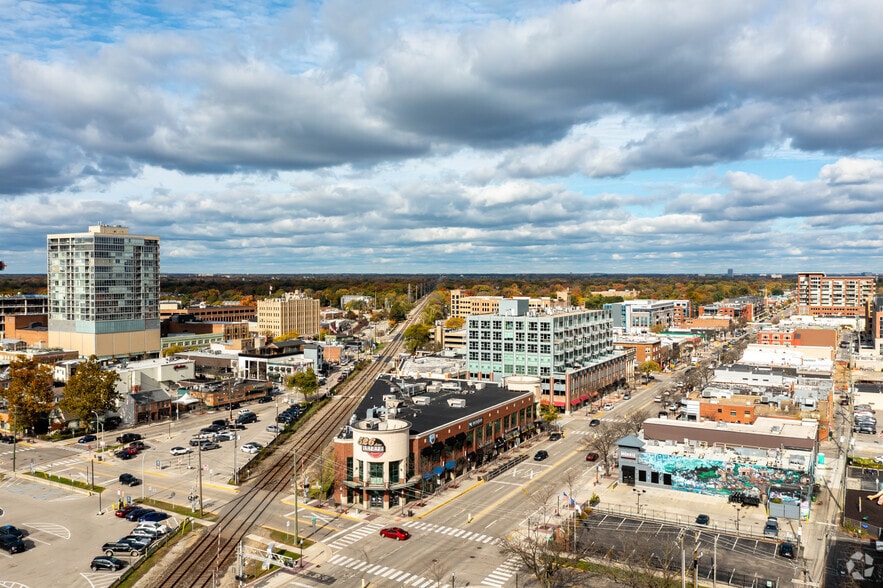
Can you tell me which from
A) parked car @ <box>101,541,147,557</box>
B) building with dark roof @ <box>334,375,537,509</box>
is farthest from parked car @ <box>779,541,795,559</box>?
parked car @ <box>101,541,147,557</box>

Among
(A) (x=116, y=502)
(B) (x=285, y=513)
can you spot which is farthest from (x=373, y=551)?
(A) (x=116, y=502)

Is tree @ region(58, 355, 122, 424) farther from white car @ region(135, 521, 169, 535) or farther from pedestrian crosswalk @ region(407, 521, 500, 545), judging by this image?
pedestrian crosswalk @ region(407, 521, 500, 545)

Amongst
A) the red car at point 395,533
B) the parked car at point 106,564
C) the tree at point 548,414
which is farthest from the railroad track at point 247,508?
the tree at point 548,414

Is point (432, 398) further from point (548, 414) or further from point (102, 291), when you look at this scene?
point (102, 291)

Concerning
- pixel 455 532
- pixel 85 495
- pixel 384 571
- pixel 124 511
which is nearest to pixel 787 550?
pixel 455 532

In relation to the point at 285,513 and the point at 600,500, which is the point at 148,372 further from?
the point at 600,500

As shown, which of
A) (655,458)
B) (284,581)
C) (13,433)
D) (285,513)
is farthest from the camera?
(13,433)
